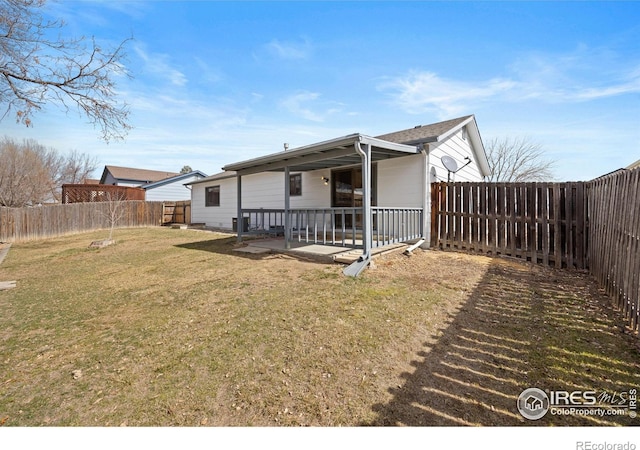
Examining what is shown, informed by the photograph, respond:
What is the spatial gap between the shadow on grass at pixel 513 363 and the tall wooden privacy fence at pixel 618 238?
322mm

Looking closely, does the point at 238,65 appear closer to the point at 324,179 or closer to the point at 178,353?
the point at 324,179

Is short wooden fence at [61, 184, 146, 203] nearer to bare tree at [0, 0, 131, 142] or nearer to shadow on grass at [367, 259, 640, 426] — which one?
bare tree at [0, 0, 131, 142]

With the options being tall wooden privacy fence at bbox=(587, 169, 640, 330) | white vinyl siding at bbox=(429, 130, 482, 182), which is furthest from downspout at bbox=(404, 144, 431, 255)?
tall wooden privacy fence at bbox=(587, 169, 640, 330)

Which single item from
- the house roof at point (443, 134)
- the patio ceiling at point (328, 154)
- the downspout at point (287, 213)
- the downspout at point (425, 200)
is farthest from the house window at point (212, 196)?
the downspout at point (425, 200)

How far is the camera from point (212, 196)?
54.1 feet

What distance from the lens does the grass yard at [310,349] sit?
81.0 inches

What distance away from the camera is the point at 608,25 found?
659 centimetres

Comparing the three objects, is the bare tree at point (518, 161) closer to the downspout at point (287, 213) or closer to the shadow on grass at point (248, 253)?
the downspout at point (287, 213)

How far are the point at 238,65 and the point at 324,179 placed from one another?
4.77m

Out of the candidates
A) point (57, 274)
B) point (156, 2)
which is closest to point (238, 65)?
point (156, 2)

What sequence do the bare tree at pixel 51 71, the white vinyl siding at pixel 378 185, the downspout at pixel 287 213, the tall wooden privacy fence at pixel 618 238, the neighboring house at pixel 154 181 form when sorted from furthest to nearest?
the neighboring house at pixel 154 181 → the white vinyl siding at pixel 378 185 → the downspout at pixel 287 213 → the bare tree at pixel 51 71 → the tall wooden privacy fence at pixel 618 238

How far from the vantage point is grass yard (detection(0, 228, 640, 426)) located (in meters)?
2.06

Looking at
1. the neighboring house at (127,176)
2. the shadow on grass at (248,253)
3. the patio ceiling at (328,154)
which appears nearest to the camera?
the patio ceiling at (328,154)

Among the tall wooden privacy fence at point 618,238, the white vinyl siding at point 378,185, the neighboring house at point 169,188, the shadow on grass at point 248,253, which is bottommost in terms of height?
the shadow on grass at point 248,253
